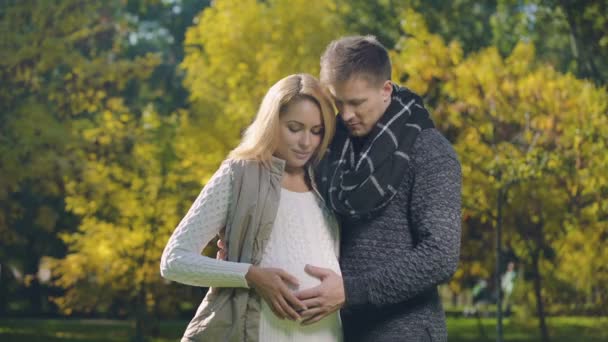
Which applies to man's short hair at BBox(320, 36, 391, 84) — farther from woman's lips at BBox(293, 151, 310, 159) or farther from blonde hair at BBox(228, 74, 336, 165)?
woman's lips at BBox(293, 151, 310, 159)

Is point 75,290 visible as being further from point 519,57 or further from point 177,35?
point 177,35

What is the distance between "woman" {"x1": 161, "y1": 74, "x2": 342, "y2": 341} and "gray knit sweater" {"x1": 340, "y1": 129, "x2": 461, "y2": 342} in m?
0.13

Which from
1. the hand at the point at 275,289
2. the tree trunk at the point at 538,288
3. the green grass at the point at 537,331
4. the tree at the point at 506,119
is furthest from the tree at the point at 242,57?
the hand at the point at 275,289

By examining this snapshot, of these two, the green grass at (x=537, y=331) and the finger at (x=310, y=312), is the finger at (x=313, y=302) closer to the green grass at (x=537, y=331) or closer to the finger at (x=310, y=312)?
the finger at (x=310, y=312)

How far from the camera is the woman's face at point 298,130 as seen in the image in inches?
130

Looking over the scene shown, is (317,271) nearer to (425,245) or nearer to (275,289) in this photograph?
(275,289)

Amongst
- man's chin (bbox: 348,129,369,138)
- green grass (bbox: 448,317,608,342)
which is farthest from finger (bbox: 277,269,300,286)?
green grass (bbox: 448,317,608,342)

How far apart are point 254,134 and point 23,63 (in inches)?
469

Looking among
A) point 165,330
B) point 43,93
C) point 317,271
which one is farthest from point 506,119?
point 165,330

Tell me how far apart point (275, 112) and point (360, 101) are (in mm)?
292

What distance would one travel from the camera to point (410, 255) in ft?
9.99

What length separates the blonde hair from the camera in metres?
3.28

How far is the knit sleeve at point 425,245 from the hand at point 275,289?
179 millimetres

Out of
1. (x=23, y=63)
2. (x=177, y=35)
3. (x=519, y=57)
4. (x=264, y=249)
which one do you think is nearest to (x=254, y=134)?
(x=264, y=249)
